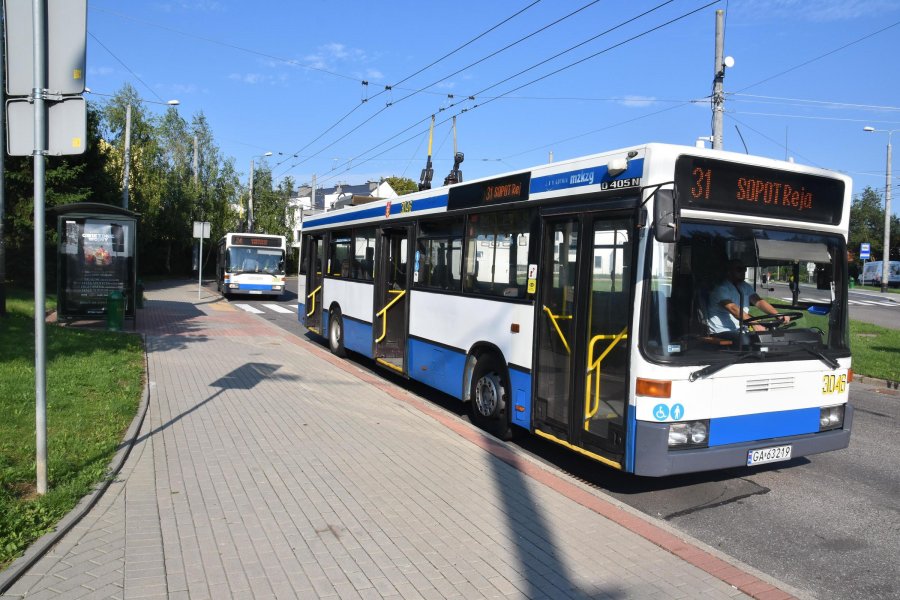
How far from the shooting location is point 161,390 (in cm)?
909

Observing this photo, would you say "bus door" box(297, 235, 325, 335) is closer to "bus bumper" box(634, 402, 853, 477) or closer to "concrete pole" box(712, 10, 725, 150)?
"concrete pole" box(712, 10, 725, 150)

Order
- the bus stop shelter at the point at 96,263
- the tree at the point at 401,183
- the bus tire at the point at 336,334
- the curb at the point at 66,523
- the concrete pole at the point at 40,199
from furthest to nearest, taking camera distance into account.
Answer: the tree at the point at 401,183 → the bus stop shelter at the point at 96,263 → the bus tire at the point at 336,334 → the concrete pole at the point at 40,199 → the curb at the point at 66,523

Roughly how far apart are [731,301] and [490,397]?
2.95 metres

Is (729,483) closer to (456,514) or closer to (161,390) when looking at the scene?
(456,514)

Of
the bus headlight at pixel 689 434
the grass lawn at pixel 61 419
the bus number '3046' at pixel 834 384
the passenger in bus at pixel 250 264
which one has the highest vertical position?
the passenger in bus at pixel 250 264

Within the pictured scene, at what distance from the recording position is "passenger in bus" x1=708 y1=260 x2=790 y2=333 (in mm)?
5438

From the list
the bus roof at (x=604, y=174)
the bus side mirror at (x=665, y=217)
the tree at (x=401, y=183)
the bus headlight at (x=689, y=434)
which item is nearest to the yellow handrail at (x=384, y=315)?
the bus roof at (x=604, y=174)

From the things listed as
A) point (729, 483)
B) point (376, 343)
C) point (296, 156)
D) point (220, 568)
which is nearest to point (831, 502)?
point (729, 483)

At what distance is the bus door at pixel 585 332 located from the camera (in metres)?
5.54

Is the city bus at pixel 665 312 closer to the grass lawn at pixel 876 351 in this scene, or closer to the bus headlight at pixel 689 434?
the bus headlight at pixel 689 434

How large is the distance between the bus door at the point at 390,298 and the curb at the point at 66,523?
15.3ft

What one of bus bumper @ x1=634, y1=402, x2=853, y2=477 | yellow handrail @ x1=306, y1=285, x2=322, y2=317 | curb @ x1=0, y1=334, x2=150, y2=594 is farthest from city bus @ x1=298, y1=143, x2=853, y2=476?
yellow handrail @ x1=306, y1=285, x2=322, y2=317

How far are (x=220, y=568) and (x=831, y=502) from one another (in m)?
5.04

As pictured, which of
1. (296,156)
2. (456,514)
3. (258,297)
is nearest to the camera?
(456,514)
